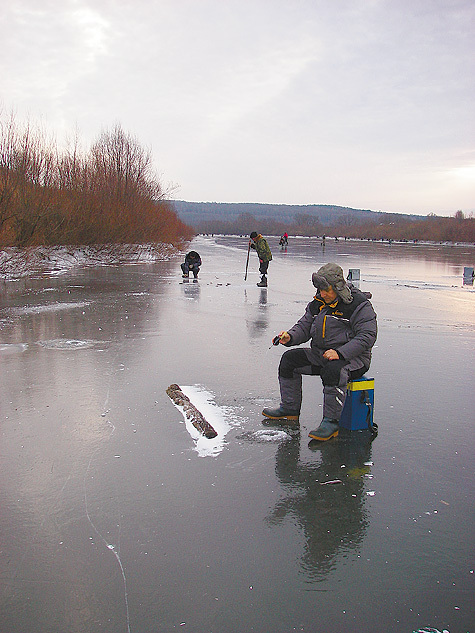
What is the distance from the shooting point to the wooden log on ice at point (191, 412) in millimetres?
4908

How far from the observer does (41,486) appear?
3.87 metres

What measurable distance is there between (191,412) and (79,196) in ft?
92.5

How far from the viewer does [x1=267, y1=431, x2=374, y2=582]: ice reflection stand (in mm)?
3197

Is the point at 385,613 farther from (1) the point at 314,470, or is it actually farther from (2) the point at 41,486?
(2) the point at 41,486

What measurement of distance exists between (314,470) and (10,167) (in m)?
23.7

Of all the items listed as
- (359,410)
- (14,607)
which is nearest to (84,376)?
(359,410)

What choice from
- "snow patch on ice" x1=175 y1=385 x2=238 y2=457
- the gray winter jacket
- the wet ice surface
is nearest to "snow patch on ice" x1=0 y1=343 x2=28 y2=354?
the wet ice surface

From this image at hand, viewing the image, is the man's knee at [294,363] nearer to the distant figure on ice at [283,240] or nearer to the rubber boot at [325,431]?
the rubber boot at [325,431]

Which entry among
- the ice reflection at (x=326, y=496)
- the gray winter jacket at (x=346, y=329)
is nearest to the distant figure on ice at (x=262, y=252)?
the gray winter jacket at (x=346, y=329)

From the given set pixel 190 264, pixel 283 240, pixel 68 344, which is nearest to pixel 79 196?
pixel 190 264

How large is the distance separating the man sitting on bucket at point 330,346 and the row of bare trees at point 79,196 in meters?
19.3

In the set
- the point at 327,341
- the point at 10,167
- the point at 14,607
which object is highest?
the point at 10,167

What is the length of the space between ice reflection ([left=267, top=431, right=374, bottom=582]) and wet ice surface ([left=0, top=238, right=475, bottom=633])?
0.01 meters

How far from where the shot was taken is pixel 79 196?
3122cm
